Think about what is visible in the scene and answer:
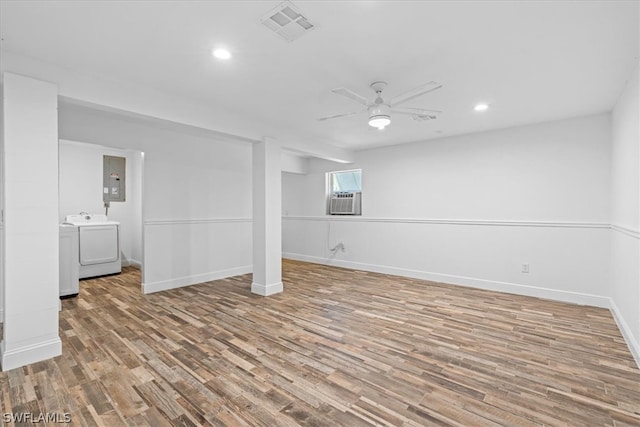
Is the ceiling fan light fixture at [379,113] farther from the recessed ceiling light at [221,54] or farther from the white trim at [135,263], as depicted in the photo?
the white trim at [135,263]

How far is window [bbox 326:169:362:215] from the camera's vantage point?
648 centimetres

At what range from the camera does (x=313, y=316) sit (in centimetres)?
351

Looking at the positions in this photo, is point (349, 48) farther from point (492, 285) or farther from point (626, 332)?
point (492, 285)

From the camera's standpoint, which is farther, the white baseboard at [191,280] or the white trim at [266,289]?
the white baseboard at [191,280]

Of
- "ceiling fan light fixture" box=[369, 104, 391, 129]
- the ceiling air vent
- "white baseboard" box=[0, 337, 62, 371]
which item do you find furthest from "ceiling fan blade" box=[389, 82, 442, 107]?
"white baseboard" box=[0, 337, 62, 371]

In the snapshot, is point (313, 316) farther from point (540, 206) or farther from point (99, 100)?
point (540, 206)

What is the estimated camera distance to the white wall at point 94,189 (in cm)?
578

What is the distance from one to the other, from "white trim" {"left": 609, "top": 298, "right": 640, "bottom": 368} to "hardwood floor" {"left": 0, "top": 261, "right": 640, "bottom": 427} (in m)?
0.07

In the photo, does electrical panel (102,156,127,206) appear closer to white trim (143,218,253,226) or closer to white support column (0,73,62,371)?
white trim (143,218,253,226)

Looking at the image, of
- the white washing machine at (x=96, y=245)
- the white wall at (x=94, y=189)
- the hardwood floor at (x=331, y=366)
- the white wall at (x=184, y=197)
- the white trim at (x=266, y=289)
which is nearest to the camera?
the hardwood floor at (x=331, y=366)

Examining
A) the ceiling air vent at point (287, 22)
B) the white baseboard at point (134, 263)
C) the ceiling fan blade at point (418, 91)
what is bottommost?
the white baseboard at point (134, 263)

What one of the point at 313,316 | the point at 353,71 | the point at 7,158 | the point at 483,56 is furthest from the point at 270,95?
the point at 313,316

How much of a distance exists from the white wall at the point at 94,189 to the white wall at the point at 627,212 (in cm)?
714


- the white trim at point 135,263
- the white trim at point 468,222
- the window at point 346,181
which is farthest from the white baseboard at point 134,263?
the window at point 346,181
